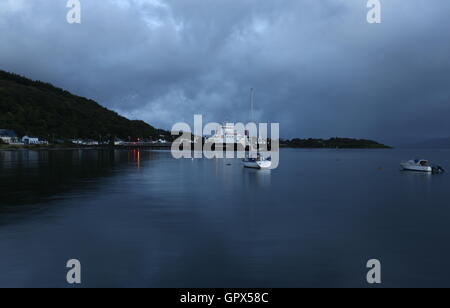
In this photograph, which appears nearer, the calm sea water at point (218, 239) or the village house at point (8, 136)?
the calm sea water at point (218, 239)

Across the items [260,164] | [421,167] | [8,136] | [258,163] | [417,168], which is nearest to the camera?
[421,167]

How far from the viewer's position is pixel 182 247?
680 inches

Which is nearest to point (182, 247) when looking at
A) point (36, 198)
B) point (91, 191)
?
point (36, 198)

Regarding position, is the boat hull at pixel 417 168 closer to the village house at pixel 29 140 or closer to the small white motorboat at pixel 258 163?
the small white motorboat at pixel 258 163

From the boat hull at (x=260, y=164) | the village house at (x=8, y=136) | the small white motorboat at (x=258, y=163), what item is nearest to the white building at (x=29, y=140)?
the village house at (x=8, y=136)

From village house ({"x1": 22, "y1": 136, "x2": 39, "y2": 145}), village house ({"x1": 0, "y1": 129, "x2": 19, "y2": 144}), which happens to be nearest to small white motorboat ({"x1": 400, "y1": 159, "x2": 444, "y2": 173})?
village house ({"x1": 0, "y1": 129, "x2": 19, "y2": 144})

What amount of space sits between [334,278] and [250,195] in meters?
23.0

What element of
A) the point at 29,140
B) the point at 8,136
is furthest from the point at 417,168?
the point at 29,140

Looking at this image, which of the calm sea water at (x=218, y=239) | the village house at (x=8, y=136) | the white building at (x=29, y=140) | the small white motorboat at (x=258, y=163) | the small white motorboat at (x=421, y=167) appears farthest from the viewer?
the white building at (x=29, y=140)

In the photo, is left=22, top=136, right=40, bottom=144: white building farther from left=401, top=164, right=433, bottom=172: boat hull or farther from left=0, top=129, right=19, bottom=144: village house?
left=401, top=164, right=433, bottom=172: boat hull

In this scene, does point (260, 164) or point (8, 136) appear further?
point (8, 136)

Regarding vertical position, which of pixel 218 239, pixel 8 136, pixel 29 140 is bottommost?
pixel 218 239

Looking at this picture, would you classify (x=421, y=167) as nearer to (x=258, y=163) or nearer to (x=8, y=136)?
(x=258, y=163)

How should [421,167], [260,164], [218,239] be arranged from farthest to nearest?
[260,164] → [421,167] → [218,239]
